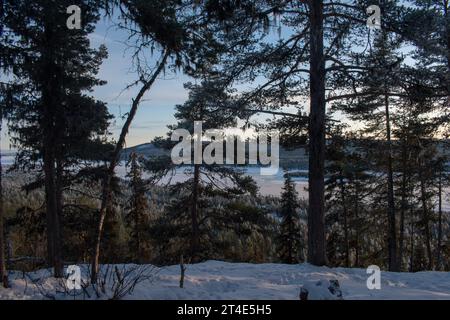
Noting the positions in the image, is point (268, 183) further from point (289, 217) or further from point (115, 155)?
point (115, 155)

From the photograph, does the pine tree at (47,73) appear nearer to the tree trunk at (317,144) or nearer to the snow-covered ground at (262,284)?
the snow-covered ground at (262,284)

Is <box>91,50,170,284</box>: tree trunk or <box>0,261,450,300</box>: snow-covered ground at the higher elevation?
<box>91,50,170,284</box>: tree trunk

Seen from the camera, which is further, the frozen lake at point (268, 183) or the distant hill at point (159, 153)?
the frozen lake at point (268, 183)

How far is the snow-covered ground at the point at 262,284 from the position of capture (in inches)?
261

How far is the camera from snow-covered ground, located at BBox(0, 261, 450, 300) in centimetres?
662

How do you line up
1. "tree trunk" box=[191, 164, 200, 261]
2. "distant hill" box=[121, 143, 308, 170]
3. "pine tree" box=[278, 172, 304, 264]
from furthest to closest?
"pine tree" box=[278, 172, 304, 264] < "tree trunk" box=[191, 164, 200, 261] < "distant hill" box=[121, 143, 308, 170]

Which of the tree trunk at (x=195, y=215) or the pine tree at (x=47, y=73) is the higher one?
the pine tree at (x=47, y=73)

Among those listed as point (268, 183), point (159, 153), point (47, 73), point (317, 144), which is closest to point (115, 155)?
point (47, 73)

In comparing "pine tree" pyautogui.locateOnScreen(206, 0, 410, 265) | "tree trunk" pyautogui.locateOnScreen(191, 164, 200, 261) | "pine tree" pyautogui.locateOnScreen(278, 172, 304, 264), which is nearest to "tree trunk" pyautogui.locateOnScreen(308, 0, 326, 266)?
"pine tree" pyautogui.locateOnScreen(206, 0, 410, 265)

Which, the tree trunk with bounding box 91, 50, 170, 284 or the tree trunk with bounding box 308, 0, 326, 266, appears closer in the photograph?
the tree trunk with bounding box 91, 50, 170, 284

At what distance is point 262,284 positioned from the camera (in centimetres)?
801

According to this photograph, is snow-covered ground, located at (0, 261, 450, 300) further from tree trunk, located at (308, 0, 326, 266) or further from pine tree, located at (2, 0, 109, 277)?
pine tree, located at (2, 0, 109, 277)

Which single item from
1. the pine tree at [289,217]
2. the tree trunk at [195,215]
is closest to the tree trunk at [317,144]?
the tree trunk at [195,215]

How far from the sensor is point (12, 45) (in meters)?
7.13
